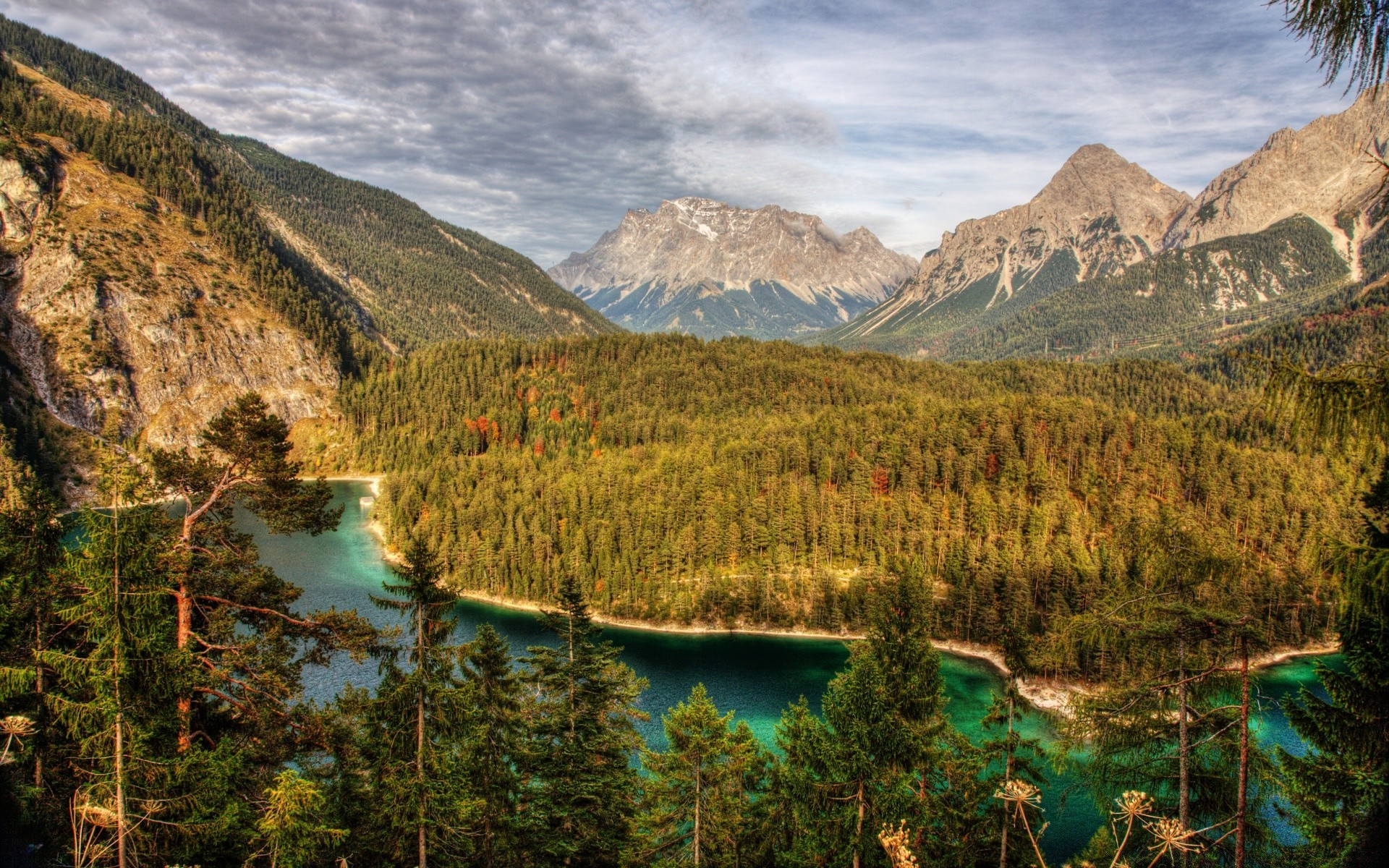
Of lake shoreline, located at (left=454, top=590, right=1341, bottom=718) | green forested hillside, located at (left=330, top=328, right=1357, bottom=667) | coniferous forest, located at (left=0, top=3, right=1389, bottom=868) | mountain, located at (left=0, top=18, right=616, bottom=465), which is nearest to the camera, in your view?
coniferous forest, located at (left=0, top=3, right=1389, bottom=868)

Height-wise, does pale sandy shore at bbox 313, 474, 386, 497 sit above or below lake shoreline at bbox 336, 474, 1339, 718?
above

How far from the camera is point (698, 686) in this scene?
23219 mm

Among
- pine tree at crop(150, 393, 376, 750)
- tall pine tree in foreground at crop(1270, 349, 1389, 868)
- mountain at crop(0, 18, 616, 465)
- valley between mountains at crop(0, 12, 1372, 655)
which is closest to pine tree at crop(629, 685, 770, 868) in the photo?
valley between mountains at crop(0, 12, 1372, 655)

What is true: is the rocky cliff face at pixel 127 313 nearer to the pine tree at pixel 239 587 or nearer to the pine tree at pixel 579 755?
the pine tree at pixel 579 755

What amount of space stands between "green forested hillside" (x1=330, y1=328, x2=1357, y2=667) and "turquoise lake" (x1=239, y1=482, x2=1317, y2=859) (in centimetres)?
460

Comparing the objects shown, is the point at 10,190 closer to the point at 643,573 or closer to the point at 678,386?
the point at 678,386

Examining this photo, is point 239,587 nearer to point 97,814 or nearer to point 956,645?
point 97,814

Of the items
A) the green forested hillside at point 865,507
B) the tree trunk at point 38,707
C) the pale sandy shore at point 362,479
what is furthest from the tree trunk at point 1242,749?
the pale sandy shore at point 362,479

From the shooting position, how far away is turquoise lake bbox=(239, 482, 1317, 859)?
49156mm

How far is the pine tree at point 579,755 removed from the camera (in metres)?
22.5

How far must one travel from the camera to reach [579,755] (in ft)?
74.5

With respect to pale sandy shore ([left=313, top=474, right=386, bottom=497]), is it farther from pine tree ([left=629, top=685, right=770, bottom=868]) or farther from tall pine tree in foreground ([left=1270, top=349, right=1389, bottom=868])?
tall pine tree in foreground ([left=1270, top=349, right=1389, bottom=868])

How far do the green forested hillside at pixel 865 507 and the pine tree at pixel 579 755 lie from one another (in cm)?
4384

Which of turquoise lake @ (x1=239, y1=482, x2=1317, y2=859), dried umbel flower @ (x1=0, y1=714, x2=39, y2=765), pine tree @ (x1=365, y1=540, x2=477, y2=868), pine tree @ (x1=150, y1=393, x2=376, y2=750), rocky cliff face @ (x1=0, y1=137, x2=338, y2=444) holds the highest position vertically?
rocky cliff face @ (x1=0, y1=137, x2=338, y2=444)
